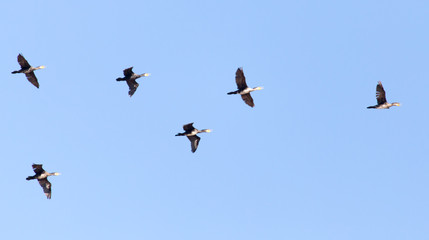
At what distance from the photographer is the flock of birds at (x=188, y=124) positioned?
89.6 m

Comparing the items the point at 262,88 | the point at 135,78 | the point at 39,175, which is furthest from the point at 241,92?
the point at 39,175

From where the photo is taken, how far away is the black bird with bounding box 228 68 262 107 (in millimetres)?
88562

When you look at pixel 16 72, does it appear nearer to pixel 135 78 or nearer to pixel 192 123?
pixel 135 78

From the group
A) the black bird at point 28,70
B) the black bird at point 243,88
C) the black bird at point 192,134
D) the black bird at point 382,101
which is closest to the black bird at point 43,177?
the black bird at point 28,70

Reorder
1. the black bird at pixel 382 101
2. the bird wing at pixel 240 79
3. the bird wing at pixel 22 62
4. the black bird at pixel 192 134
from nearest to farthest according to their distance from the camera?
1. the bird wing at pixel 240 79
2. the black bird at pixel 192 134
3. the black bird at pixel 382 101
4. the bird wing at pixel 22 62

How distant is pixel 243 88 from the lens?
89750 mm

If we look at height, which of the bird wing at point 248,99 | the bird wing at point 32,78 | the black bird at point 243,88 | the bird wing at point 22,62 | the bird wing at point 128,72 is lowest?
the bird wing at point 248,99

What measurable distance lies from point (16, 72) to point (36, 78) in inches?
104

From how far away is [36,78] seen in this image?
97188 millimetres

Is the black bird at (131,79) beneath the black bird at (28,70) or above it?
beneath

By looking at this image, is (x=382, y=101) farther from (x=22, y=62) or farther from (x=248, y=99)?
(x=22, y=62)

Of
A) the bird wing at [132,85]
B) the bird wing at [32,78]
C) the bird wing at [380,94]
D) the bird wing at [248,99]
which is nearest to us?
the bird wing at [248,99]

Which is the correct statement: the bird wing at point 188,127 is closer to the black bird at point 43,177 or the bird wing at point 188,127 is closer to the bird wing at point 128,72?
the bird wing at point 128,72

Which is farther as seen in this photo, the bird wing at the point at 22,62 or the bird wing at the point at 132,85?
the bird wing at the point at 132,85
